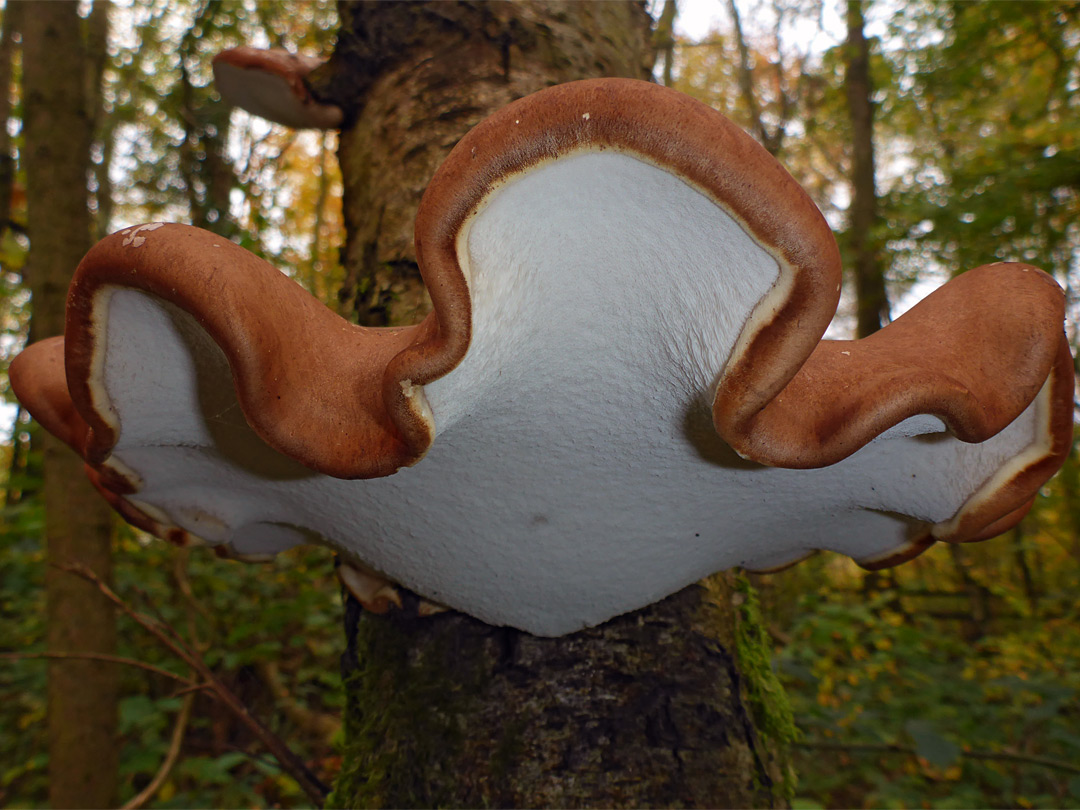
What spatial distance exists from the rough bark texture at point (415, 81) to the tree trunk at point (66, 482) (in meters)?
2.26

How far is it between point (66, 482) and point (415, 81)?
8.49 ft

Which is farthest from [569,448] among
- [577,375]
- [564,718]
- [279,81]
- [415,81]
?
[279,81]

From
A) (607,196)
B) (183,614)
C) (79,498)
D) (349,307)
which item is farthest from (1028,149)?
(183,614)

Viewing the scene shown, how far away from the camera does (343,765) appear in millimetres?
1395

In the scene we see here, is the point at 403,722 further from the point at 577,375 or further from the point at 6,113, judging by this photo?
the point at 6,113

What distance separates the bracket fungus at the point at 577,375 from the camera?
61cm

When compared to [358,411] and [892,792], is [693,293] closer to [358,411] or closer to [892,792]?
[358,411]

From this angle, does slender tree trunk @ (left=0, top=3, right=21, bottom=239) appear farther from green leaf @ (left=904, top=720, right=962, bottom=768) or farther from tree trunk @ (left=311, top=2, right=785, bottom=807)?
green leaf @ (left=904, top=720, right=962, bottom=768)

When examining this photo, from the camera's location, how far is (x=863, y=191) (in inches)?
323

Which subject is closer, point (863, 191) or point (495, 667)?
point (495, 667)

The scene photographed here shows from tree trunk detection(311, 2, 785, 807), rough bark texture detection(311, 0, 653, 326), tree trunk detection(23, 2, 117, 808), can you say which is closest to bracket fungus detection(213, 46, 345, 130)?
rough bark texture detection(311, 0, 653, 326)

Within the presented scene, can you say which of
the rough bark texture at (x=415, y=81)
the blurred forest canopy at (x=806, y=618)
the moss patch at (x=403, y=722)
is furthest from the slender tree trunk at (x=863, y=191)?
the moss patch at (x=403, y=722)

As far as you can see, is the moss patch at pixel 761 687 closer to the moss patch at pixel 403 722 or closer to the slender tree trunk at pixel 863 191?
the moss patch at pixel 403 722

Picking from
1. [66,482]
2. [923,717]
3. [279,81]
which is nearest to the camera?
[279,81]
